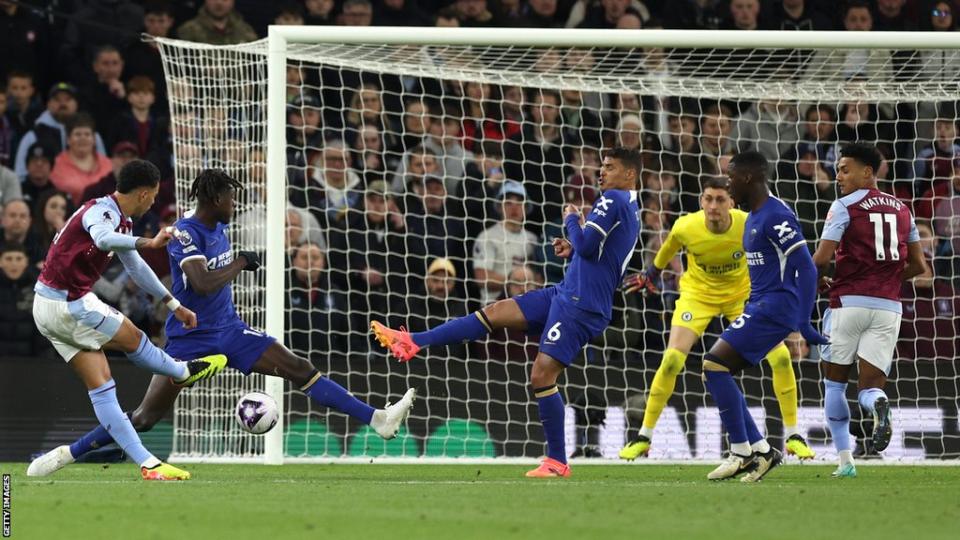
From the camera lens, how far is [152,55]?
15016 millimetres

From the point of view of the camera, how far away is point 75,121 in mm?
13734

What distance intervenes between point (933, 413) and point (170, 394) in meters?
6.41

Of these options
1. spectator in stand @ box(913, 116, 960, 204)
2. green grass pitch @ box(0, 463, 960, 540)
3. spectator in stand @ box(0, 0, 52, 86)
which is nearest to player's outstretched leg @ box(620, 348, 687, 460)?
green grass pitch @ box(0, 463, 960, 540)

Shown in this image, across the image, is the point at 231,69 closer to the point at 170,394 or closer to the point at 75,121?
the point at 75,121

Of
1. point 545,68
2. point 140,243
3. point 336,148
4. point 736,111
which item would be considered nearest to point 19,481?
point 140,243

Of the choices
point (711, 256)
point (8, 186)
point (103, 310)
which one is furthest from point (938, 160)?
point (8, 186)

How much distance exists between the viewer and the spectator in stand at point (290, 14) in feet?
49.2

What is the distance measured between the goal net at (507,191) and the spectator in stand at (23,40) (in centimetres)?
201

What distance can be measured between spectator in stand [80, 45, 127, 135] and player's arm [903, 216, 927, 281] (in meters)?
7.82

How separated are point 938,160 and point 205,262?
7294 millimetres

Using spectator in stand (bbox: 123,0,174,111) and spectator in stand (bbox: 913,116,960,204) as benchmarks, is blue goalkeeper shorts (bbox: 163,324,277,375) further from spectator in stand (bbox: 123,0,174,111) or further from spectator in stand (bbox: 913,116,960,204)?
spectator in stand (bbox: 913,116,960,204)

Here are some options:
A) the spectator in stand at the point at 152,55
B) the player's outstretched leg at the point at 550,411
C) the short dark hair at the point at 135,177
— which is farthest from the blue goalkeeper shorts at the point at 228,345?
the spectator in stand at the point at 152,55

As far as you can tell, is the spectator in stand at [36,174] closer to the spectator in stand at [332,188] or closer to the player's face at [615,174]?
the spectator in stand at [332,188]

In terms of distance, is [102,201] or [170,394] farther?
[170,394]
